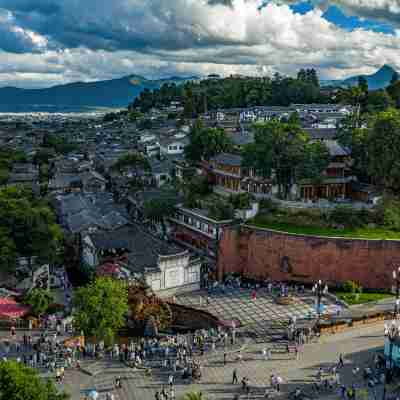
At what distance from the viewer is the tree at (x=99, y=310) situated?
29.5 metres

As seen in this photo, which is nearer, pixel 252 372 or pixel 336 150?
pixel 252 372

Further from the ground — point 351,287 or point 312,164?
point 312,164

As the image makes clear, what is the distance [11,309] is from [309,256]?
2192 cm

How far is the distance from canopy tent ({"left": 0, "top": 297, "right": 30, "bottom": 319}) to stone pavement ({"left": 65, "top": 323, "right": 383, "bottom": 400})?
7706 mm

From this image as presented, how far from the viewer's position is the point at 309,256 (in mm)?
41531

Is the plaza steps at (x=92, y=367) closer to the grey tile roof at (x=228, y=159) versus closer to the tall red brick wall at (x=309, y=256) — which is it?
the tall red brick wall at (x=309, y=256)

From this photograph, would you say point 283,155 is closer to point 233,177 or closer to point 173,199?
point 233,177

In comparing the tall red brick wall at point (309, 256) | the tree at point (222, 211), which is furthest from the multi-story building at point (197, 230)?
the tall red brick wall at point (309, 256)

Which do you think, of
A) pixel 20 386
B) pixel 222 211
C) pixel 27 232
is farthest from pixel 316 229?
pixel 20 386

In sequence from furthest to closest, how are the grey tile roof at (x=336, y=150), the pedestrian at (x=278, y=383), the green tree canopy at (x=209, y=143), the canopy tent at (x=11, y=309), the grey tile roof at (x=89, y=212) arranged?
the green tree canopy at (x=209, y=143)
the grey tile roof at (x=336, y=150)
the grey tile roof at (x=89, y=212)
the canopy tent at (x=11, y=309)
the pedestrian at (x=278, y=383)

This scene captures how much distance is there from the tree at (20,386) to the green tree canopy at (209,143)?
40.3 metres

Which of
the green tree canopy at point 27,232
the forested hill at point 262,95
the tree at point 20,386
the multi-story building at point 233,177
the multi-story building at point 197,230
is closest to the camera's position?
the tree at point 20,386

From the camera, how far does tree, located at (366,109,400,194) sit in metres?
43.8

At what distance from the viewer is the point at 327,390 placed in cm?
2591
